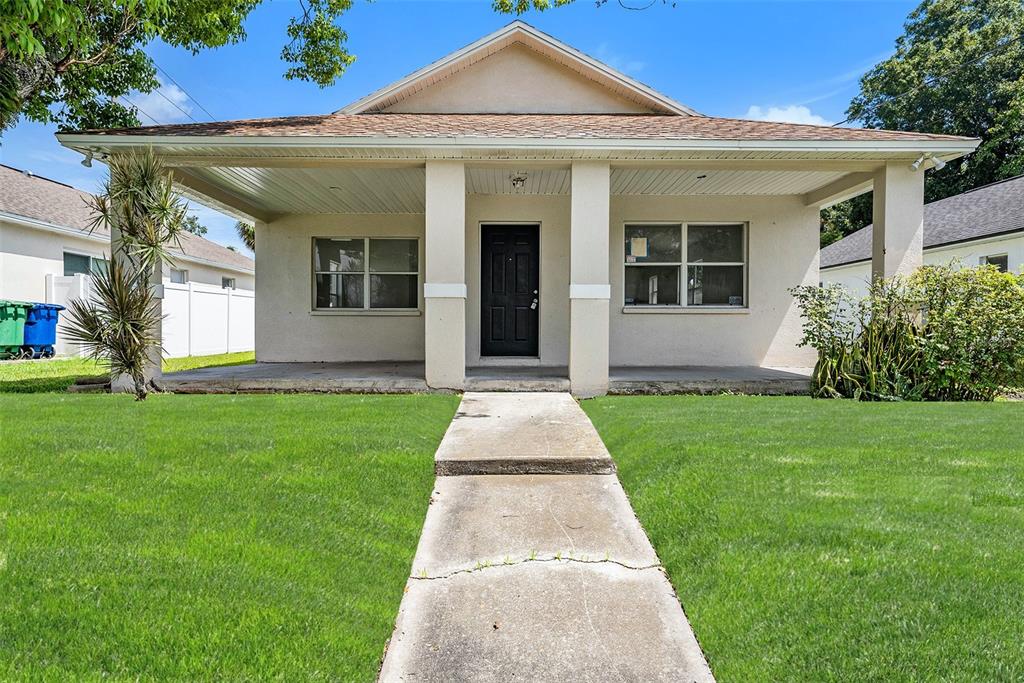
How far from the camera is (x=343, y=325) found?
10984 millimetres

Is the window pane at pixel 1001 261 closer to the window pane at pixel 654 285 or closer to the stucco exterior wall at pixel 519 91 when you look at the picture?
the window pane at pixel 654 285

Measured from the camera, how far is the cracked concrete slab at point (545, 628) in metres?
2.08

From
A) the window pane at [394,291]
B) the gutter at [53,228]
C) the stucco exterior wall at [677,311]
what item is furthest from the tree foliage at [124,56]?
the stucco exterior wall at [677,311]

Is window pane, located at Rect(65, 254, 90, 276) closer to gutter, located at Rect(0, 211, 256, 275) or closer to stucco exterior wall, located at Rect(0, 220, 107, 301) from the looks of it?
stucco exterior wall, located at Rect(0, 220, 107, 301)

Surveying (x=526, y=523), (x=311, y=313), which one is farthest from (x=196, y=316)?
(x=526, y=523)

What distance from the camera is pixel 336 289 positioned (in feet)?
36.3

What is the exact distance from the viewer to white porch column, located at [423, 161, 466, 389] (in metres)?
7.31

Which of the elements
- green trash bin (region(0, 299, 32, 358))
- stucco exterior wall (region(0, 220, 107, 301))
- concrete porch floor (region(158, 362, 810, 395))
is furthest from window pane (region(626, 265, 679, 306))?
stucco exterior wall (region(0, 220, 107, 301))

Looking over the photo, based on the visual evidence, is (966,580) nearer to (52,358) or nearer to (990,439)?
(990,439)

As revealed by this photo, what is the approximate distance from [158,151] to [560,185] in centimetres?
553

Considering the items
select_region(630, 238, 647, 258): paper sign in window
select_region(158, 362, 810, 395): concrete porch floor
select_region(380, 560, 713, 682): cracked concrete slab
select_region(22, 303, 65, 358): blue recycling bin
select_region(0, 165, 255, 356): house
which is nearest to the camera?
select_region(380, 560, 713, 682): cracked concrete slab

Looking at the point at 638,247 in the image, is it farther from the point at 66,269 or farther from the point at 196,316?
the point at 66,269

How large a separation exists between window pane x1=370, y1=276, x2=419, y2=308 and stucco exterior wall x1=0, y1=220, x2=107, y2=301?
9.98 meters

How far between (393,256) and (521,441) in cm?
712
